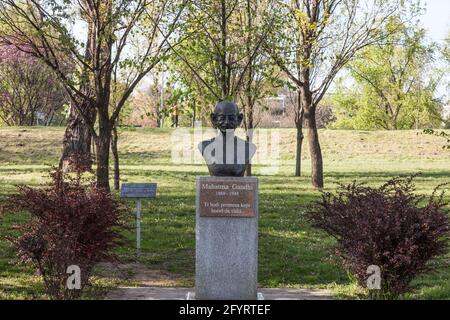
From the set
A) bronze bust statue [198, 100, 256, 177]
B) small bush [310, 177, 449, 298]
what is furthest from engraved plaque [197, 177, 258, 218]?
small bush [310, 177, 449, 298]

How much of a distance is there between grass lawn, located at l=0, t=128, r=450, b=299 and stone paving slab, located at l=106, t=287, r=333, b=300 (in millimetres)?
267

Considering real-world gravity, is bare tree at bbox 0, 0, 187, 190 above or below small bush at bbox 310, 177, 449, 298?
above

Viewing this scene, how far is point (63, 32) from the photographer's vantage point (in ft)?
42.5

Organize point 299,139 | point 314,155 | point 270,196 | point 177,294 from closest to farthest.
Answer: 1. point 177,294
2. point 270,196
3. point 314,155
4. point 299,139

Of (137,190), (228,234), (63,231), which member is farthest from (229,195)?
(137,190)

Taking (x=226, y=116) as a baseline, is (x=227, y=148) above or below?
below

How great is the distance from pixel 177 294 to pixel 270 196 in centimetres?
1125

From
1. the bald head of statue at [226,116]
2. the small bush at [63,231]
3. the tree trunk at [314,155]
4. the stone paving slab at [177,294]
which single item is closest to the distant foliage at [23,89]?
the tree trunk at [314,155]

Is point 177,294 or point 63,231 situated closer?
point 63,231

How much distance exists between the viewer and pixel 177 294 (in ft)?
27.6

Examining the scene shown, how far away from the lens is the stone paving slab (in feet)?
26.8

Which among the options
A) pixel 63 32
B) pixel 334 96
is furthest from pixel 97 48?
pixel 334 96

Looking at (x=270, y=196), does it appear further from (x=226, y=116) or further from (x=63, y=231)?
(x=63, y=231)

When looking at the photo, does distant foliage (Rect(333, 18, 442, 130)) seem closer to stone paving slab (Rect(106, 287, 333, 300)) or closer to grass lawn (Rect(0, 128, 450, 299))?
grass lawn (Rect(0, 128, 450, 299))
